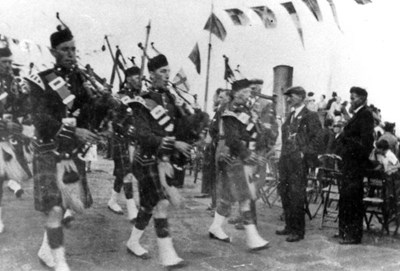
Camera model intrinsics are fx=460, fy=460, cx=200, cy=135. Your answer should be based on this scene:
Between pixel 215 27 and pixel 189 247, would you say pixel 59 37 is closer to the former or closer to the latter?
pixel 189 247

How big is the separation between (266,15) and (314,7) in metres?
0.69

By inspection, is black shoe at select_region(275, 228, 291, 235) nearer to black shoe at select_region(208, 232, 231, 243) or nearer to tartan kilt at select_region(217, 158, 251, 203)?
black shoe at select_region(208, 232, 231, 243)

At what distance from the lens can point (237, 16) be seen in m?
6.41

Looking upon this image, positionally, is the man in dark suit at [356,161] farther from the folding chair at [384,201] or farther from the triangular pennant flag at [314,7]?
the triangular pennant flag at [314,7]

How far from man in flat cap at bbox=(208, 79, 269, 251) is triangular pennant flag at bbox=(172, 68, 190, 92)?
0.70 meters

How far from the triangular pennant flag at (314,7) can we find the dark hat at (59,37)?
359 cm

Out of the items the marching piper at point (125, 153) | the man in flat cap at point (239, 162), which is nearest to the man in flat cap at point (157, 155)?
the man in flat cap at point (239, 162)

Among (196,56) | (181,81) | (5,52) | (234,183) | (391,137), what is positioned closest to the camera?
(5,52)

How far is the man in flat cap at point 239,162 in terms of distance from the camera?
5.18m

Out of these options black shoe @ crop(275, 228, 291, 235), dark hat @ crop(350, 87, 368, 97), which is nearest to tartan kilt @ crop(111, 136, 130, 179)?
black shoe @ crop(275, 228, 291, 235)

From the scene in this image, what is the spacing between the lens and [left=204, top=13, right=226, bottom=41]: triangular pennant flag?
21.1 feet

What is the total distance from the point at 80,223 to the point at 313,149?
3110mm

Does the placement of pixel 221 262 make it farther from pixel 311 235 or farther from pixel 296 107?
pixel 296 107

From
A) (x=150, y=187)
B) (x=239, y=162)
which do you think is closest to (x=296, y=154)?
(x=239, y=162)
